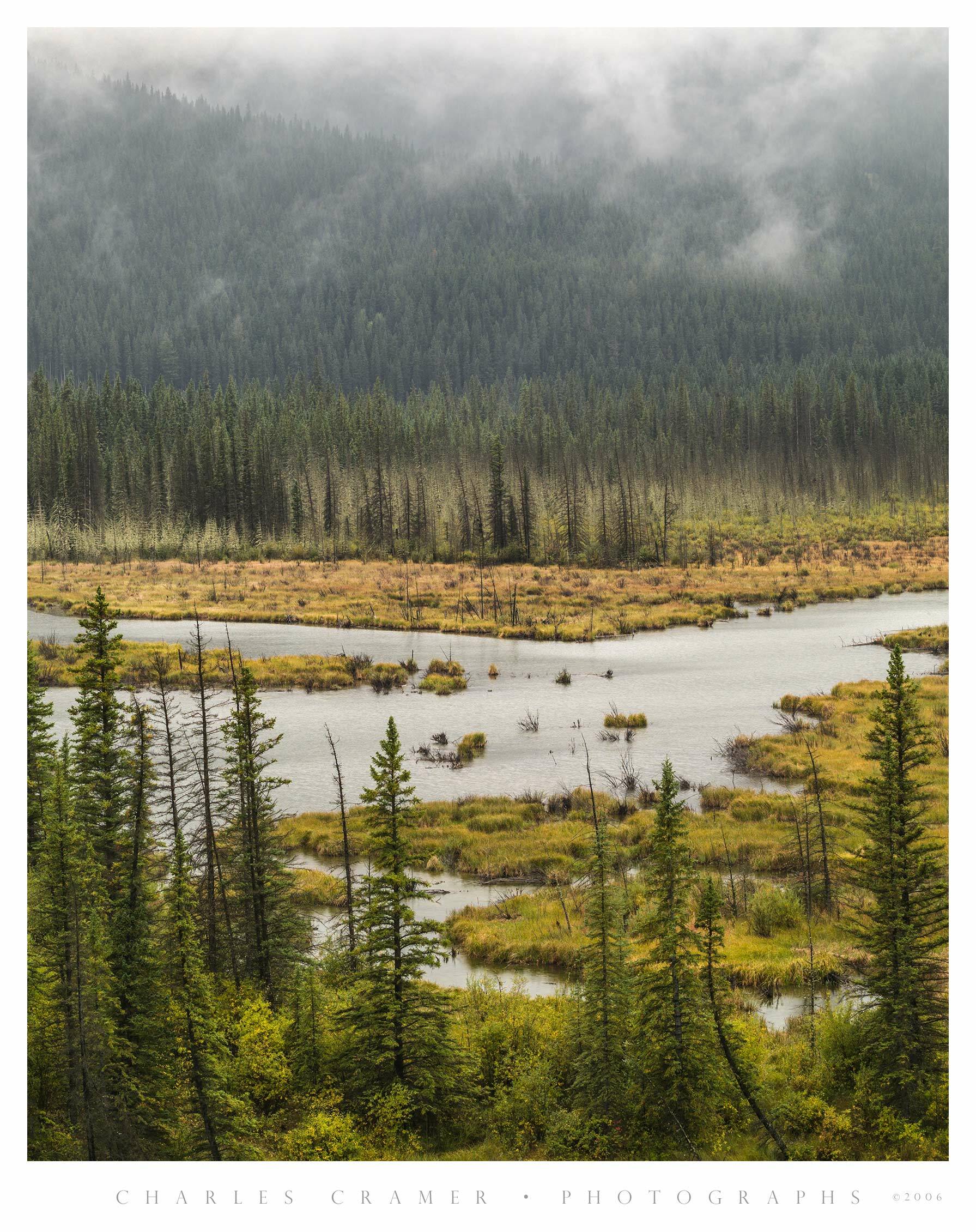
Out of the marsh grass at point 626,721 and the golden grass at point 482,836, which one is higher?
the marsh grass at point 626,721

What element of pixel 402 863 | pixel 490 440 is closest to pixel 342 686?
pixel 402 863

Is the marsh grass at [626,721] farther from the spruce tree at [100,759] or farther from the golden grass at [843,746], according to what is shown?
the spruce tree at [100,759]

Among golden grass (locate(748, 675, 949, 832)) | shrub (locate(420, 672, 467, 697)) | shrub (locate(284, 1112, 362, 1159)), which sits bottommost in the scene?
shrub (locate(284, 1112, 362, 1159))

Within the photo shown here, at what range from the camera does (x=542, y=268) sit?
634 ft

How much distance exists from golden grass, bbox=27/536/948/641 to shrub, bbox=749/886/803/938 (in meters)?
9.85

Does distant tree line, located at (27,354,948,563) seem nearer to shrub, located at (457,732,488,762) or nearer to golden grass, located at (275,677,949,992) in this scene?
golden grass, located at (275,677,949,992)

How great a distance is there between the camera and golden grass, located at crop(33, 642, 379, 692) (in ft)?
51.3

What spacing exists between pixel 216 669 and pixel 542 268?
189 meters

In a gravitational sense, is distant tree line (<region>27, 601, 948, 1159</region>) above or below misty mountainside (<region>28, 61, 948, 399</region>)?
below

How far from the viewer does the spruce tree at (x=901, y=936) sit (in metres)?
9.93

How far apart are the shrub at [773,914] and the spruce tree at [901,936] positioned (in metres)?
3.02

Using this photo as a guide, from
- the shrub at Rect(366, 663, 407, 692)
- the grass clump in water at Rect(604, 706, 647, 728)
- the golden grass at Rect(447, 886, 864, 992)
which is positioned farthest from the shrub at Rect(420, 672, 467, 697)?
the golden grass at Rect(447, 886, 864, 992)

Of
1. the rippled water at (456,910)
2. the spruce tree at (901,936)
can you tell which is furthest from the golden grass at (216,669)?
the spruce tree at (901,936)

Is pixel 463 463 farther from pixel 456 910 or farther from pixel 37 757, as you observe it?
pixel 37 757
